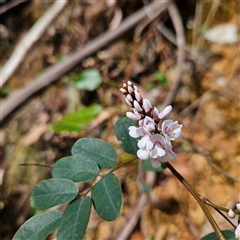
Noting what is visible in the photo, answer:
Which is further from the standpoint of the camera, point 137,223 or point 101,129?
point 101,129

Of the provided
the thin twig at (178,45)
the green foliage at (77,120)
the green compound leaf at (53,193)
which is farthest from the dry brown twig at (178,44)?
the green compound leaf at (53,193)

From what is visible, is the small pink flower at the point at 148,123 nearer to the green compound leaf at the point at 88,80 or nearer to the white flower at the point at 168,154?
the white flower at the point at 168,154

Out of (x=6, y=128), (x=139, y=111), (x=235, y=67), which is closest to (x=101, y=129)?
(x=6, y=128)

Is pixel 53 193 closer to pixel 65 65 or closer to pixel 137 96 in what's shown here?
pixel 137 96

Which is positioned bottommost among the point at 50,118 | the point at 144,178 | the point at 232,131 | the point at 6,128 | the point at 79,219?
the point at 232,131

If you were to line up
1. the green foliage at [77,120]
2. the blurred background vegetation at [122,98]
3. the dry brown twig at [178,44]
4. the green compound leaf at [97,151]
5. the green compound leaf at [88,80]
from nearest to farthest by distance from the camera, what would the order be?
the green compound leaf at [97,151]
the blurred background vegetation at [122,98]
the green foliage at [77,120]
the dry brown twig at [178,44]
the green compound leaf at [88,80]

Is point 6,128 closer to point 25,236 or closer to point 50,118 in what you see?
point 50,118

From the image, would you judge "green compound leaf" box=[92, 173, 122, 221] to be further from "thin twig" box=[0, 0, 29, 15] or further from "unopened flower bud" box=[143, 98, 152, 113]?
"thin twig" box=[0, 0, 29, 15]
